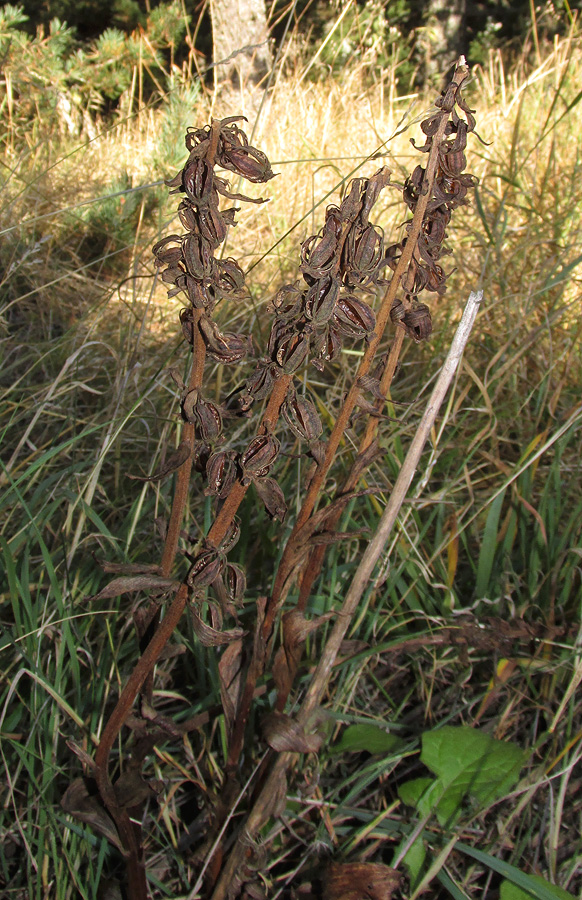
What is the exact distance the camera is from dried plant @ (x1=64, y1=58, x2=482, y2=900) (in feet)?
2.05

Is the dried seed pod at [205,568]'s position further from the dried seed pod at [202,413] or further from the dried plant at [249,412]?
the dried seed pod at [202,413]

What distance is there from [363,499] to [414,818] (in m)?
0.57

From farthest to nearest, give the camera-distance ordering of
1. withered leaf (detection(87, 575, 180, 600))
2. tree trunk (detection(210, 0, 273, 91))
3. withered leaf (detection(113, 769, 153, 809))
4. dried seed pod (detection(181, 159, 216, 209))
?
tree trunk (detection(210, 0, 273, 91)) → withered leaf (detection(113, 769, 153, 809)) → withered leaf (detection(87, 575, 180, 600)) → dried seed pod (detection(181, 159, 216, 209))

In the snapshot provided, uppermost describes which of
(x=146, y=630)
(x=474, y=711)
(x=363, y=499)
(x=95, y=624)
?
(x=146, y=630)

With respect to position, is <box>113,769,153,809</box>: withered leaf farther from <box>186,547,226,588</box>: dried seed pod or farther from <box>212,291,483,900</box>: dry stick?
<box>186,547,226,588</box>: dried seed pod

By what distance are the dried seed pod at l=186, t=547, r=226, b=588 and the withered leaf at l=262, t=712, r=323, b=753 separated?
254 mm

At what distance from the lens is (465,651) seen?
3.67 feet

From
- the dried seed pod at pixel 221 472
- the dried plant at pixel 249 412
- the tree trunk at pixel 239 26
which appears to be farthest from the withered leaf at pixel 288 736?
the tree trunk at pixel 239 26

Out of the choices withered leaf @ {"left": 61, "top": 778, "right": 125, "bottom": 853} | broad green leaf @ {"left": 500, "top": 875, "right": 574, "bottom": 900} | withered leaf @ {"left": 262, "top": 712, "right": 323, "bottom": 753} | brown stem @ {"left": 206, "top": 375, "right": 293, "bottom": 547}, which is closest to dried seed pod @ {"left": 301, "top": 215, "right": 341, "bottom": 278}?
brown stem @ {"left": 206, "top": 375, "right": 293, "bottom": 547}

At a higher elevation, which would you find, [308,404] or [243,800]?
[308,404]

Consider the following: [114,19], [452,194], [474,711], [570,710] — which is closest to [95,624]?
[474,711]

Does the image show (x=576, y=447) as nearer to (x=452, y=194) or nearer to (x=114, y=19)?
(x=452, y=194)

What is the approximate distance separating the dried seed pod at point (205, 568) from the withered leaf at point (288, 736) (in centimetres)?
25

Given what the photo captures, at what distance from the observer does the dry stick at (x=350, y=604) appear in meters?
0.88
